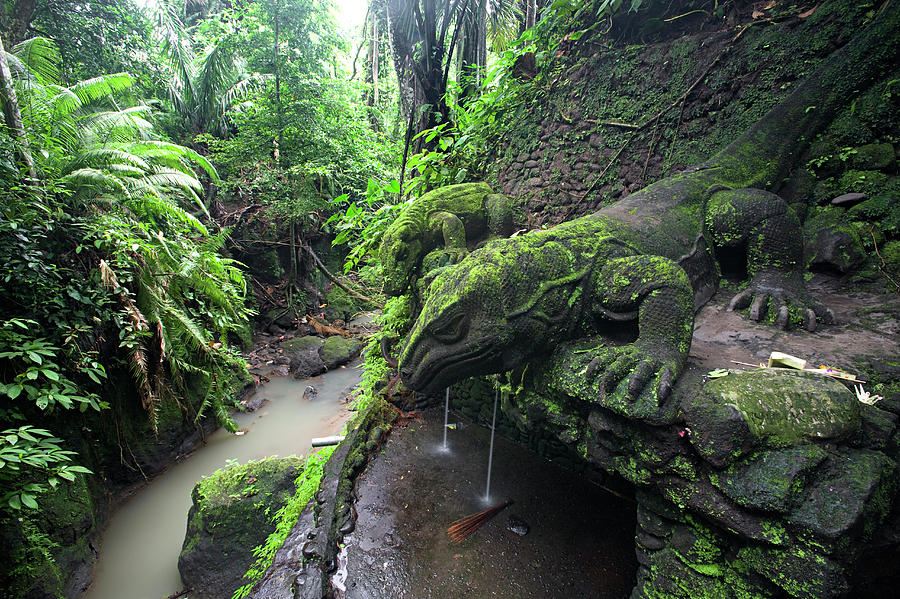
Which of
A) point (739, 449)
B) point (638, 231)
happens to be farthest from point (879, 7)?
point (739, 449)

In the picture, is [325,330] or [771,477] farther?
[325,330]

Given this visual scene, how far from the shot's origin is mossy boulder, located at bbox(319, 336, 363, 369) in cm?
926

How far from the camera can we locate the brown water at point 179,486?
14.1ft

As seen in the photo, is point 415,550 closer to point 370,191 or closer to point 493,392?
point 493,392

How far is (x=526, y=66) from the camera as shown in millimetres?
5285

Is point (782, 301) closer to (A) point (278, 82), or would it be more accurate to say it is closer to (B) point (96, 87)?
(B) point (96, 87)

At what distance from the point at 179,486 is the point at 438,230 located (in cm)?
550

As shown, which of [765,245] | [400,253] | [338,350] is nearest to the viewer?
[765,245]

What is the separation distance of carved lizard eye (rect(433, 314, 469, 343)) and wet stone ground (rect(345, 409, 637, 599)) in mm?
1524

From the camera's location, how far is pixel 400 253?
373 cm

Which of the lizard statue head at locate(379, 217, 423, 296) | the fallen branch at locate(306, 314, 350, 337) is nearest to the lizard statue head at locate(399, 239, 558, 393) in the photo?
the lizard statue head at locate(379, 217, 423, 296)

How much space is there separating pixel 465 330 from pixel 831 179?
330 cm

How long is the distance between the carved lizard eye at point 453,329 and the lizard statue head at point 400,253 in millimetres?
1816

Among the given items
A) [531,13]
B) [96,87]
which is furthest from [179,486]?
[531,13]
